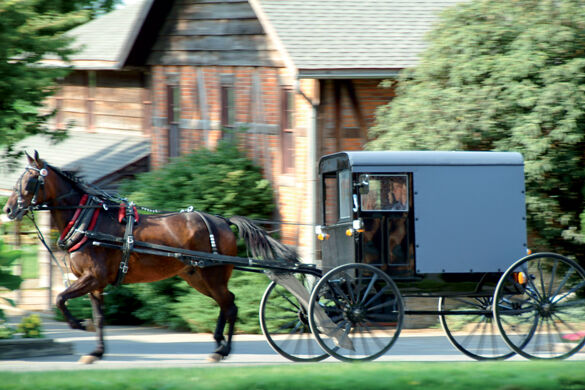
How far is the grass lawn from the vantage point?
639 cm

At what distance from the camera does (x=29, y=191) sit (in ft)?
29.8

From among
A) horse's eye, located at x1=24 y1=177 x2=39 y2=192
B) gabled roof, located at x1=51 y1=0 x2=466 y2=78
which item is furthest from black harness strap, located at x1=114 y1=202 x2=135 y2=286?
gabled roof, located at x1=51 y1=0 x2=466 y2=78

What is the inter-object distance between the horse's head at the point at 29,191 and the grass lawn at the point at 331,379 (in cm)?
244

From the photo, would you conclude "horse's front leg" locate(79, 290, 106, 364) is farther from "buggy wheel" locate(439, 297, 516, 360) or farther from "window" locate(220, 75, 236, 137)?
"window" locate(220, 75, 236, 137)

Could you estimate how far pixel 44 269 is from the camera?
16938mm

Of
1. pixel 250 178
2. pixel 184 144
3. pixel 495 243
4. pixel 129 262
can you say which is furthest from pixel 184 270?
pixel 184 144

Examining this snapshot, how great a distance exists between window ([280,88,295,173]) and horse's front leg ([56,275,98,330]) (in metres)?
6.29

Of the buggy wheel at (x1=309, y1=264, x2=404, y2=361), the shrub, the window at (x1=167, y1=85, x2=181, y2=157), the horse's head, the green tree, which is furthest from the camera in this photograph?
the window at (x1=167, y1=85, x2=181, y2=157)

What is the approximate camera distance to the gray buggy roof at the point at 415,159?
8.86 meters

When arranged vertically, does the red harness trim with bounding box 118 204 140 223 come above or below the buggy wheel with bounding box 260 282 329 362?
above

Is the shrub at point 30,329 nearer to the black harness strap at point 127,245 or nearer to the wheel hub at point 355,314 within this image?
the black harness strap at point 127,245

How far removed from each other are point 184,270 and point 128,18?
1502 cm

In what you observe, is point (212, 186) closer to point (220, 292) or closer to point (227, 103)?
point (227, 103)

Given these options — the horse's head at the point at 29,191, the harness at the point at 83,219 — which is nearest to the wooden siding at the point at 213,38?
the harness at the point at 83,219
